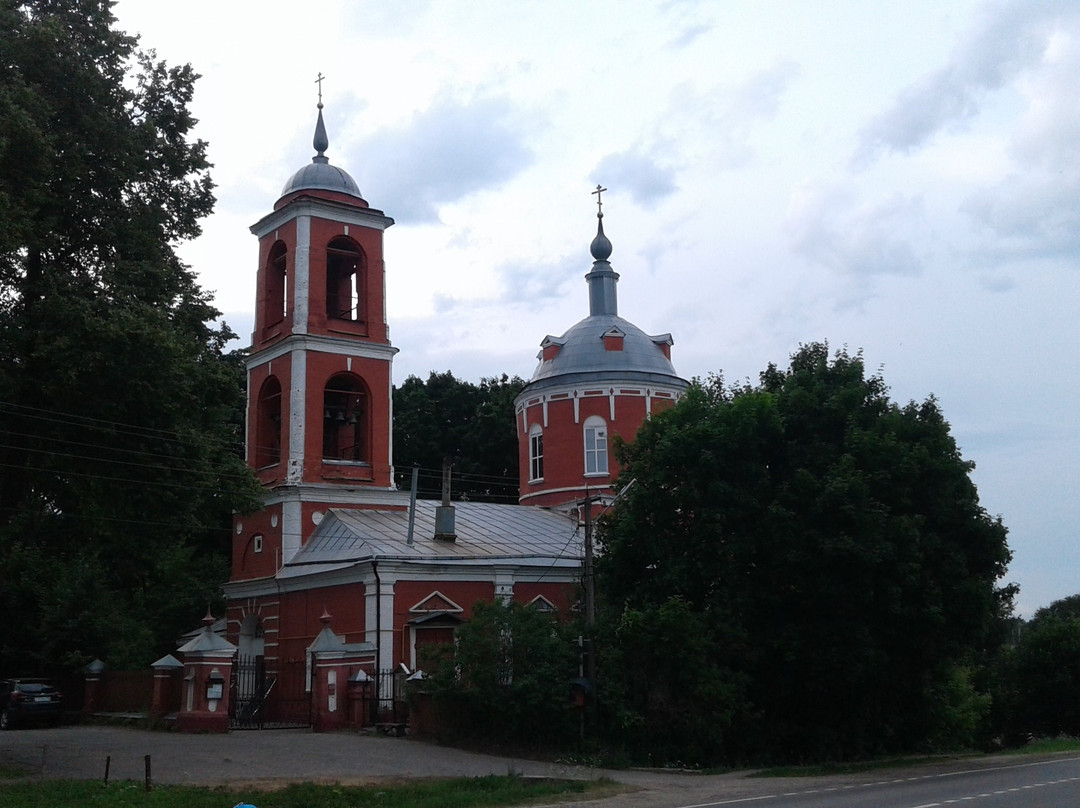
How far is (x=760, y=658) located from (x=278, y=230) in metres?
19.3

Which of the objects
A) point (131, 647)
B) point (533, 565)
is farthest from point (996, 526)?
point (131, 647)

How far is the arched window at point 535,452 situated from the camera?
40.9m

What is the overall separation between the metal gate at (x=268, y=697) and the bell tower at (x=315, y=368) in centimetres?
313

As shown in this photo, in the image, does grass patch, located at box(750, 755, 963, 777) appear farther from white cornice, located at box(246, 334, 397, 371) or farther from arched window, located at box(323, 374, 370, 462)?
white cornice, located at box(246, 334, 397, 371)

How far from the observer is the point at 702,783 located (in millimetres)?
18859

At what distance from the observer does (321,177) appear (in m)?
34.1

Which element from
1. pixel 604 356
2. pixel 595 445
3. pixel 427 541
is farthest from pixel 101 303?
pixel 604 356

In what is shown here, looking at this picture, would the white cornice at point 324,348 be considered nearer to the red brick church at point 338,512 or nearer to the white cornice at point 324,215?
the red brick church at point 338,512

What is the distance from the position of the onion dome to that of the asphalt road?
647 inches

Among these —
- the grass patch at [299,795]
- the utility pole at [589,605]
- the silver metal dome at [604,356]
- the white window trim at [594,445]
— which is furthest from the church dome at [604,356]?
the grass patch at [299,795]

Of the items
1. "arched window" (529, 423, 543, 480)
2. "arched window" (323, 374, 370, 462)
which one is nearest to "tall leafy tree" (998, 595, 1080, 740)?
"arched window" (529, 423, 543, 480)

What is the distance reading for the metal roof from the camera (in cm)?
2941

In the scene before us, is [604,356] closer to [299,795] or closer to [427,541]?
[427,541]

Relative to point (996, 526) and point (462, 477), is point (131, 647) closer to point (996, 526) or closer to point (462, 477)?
point (462, 477)
